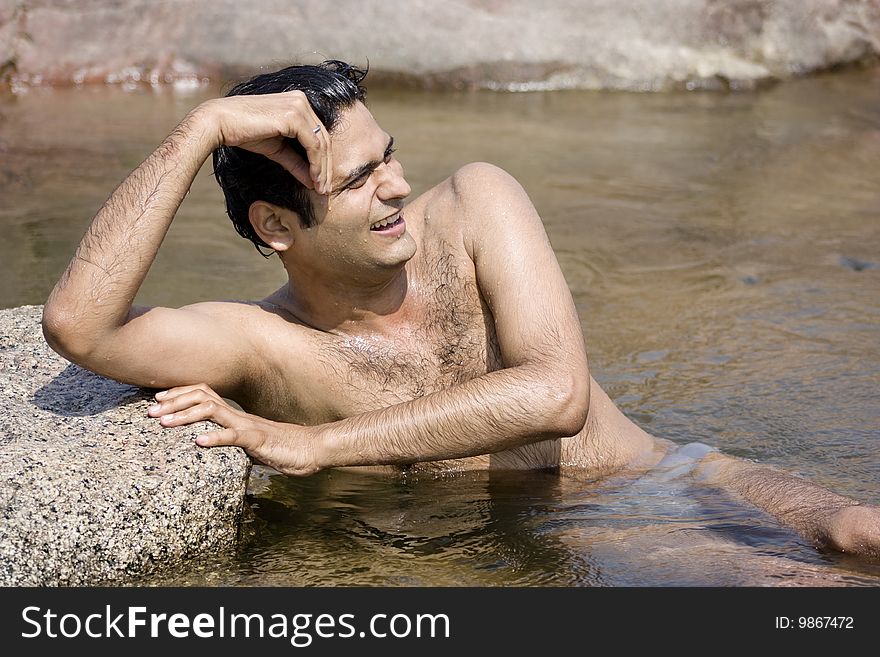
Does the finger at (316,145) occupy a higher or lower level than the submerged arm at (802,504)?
higher

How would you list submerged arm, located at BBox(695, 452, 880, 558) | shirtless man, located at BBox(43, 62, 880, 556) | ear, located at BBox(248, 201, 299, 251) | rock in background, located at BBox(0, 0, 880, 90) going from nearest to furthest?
submerged arm, located at BBox(695, 452, 880, 558) < shirtless man, located at BBox(43, 62, 880, 556) < ear, located at BBox(248, 201, 299, 251) < rock in background, located at BBox(0, 0, 880, 90)

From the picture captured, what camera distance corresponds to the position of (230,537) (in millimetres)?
3404

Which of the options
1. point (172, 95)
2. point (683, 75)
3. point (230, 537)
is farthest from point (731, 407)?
point (172, 95)

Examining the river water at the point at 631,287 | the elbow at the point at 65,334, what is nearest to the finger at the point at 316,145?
the elbow at the point at 65,334

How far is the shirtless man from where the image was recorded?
10.9 ft

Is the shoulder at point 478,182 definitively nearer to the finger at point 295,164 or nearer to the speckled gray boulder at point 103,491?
the finger at point 295,164

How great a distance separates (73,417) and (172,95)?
651 cm

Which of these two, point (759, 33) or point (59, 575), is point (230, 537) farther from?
point (759, 33)

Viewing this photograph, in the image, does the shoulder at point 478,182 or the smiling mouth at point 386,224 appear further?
the shoulder at point 478,182

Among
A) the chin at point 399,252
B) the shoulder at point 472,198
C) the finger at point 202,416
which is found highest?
the shoulder at point 472,198

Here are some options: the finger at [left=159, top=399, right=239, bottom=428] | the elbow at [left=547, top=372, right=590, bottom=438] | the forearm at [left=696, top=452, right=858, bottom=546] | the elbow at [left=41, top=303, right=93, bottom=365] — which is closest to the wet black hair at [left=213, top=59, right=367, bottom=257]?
the finger at [left=159, top=399, right=239, bottom=428]

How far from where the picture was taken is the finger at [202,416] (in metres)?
3.42

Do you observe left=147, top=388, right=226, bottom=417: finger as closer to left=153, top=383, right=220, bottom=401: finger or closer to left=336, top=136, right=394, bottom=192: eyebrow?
left=153, top=383, right=220, bottom=401: finger
